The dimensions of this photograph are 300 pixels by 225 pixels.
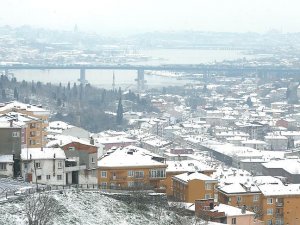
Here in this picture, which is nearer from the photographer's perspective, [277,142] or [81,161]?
[81,161]

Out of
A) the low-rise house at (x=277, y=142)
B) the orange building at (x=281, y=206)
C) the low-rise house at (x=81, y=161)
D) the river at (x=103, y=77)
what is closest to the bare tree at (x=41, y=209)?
the low-rise house at (x=81, y=161)

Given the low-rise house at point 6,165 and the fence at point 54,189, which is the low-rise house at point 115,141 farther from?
the low-rise house at point 6,165

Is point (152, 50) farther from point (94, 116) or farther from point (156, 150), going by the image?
point (156, 150)

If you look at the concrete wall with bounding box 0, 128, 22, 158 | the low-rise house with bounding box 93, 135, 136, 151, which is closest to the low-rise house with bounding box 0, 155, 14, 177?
the concrete wall with bounding box 0, 128, 22, 158

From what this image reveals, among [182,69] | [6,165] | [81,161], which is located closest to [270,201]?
[81,161]

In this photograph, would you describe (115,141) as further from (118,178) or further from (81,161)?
(81,161)

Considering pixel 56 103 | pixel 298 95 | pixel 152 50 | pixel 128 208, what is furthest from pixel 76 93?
pixel 152 50

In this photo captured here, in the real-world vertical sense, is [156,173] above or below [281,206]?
above
